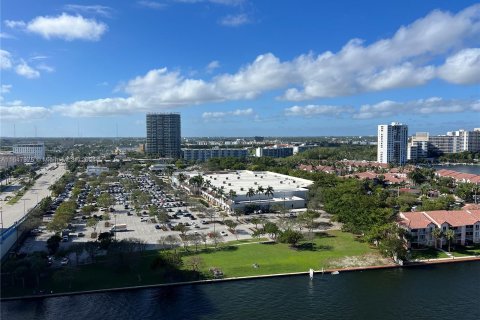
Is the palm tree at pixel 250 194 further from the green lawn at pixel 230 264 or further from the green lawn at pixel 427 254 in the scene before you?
the green lawn at pixel 427 254

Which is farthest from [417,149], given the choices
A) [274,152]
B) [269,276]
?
[269,276]

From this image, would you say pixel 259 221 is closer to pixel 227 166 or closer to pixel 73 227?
pixel 73 227

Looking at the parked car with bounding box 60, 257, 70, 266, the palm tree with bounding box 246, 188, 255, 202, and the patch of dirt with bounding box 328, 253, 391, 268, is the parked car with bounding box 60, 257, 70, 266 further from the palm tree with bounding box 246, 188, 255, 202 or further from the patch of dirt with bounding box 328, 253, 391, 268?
the palm tree with bounding box 246, 188, 255, 202

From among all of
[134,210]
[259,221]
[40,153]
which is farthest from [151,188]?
[40,153]

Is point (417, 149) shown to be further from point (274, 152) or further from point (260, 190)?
Result: point (260, 190)

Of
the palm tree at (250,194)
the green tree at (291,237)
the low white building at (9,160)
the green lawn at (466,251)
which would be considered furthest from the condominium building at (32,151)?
the green lawn at (466,251)

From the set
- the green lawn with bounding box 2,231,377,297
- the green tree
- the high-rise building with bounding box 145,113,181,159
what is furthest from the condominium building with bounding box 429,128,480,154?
the green tree
